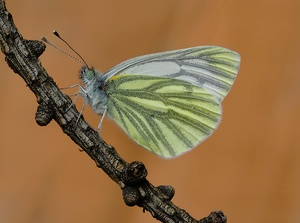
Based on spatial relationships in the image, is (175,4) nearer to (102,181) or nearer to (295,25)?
(295,25)

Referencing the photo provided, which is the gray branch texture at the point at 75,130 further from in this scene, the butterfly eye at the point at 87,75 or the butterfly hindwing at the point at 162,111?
the butterfly eye at the point at 87,75

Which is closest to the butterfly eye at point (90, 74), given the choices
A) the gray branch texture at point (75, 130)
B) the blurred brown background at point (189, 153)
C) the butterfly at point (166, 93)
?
the butterfly at point (166, 93)

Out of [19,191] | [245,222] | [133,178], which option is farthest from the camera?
[19,191]

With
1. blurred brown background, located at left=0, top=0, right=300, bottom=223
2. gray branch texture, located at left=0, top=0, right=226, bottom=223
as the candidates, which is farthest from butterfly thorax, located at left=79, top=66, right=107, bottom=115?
blurred brown background, located at left=0, top=0, right=300, bottom=223

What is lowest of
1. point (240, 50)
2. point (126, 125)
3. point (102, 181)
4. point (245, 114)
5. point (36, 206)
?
point (126, 125)

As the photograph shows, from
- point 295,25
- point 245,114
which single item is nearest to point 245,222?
point 245,114

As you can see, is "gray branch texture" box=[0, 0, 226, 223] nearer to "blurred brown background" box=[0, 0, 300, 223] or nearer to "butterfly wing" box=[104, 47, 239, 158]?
"butterfly wing" box=[104, 47, 239, 158]

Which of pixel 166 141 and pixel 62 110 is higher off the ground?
pixel 166 141
